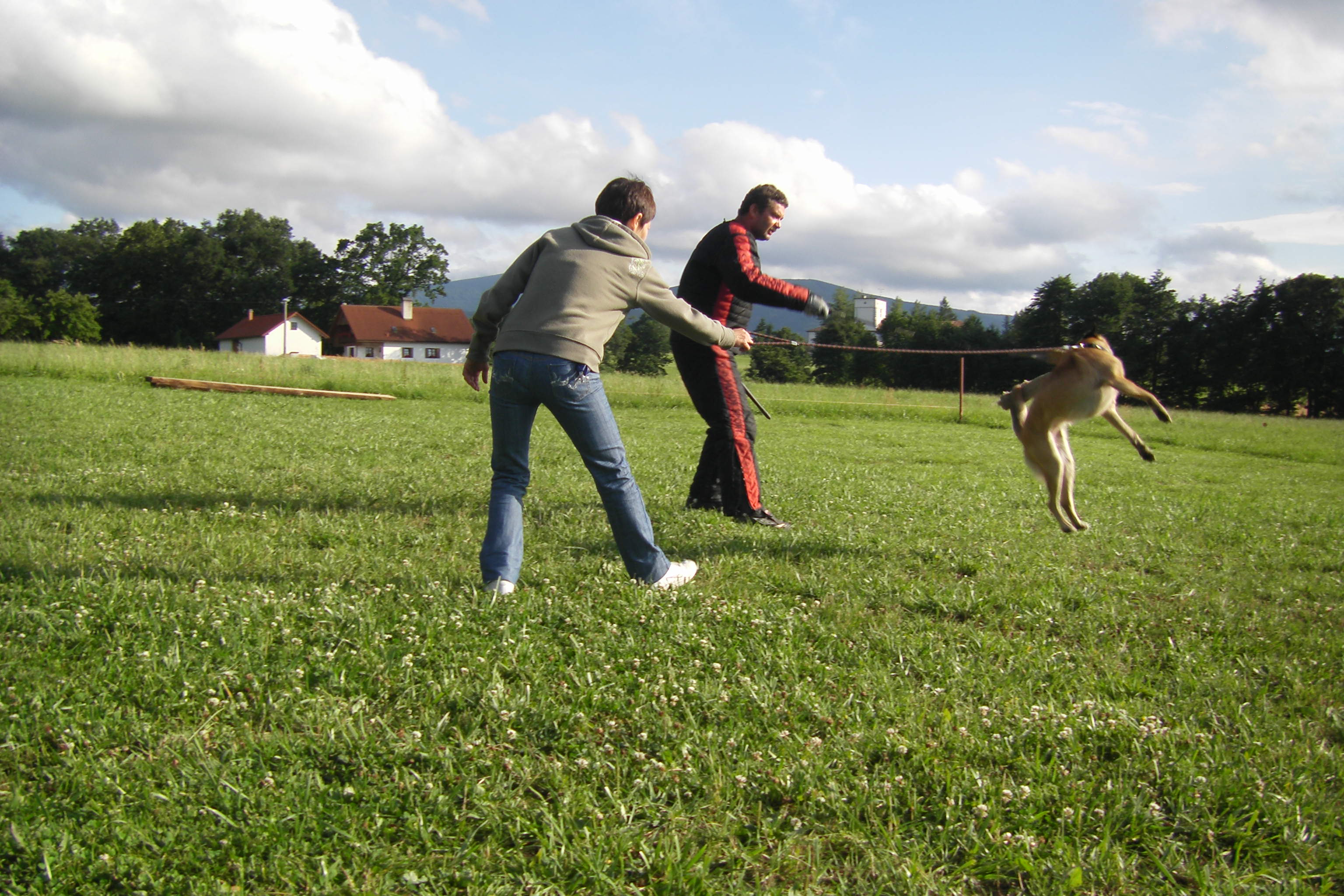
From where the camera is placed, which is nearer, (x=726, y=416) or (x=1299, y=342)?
(x=726, y=416)

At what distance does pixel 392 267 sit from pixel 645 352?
35.5 m

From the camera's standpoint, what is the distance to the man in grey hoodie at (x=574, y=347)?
386cm

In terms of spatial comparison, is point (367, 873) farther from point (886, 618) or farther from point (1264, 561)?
point (1264, 561)

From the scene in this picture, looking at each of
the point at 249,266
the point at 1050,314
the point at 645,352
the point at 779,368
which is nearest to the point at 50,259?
the point at 249,266

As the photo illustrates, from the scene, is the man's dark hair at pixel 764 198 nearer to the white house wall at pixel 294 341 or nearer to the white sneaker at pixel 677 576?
the white sneaker at pixel 677 576

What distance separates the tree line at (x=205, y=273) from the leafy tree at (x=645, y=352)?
30.0 m

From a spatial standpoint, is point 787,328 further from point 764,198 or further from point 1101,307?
point 764,198

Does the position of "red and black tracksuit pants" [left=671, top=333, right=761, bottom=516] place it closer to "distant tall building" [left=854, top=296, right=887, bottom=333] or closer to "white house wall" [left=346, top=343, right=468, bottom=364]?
"distant tall building" [left=854, top=296, right=887, bottom=333]

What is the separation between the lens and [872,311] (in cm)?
835

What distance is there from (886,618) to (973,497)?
4.51 metres

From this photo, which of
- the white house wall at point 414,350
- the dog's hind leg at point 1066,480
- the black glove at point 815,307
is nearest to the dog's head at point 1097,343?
the dog's hind leg at point 1066,480

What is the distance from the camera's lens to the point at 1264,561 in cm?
568

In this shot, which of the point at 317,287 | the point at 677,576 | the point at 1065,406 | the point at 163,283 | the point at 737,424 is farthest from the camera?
the point at 317,287

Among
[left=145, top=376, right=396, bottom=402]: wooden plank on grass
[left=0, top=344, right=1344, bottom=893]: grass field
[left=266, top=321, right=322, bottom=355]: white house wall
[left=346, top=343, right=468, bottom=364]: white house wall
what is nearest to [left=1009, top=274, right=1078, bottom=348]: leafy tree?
[left=0, top=344, right=1344, bottom=893]: grass field
